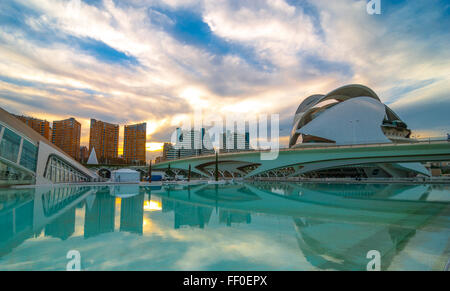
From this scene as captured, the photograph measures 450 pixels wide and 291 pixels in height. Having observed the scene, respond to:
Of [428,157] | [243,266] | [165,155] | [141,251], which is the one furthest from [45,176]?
[165,155]

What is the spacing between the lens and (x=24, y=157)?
80.4 feet

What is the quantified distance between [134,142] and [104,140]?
36.3 feet

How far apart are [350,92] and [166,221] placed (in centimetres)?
5130

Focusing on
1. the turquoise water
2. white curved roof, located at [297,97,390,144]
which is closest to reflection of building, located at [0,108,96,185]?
the turquoise water

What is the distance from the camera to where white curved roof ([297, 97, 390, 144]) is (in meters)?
41.7

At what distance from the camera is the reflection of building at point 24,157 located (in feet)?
72.8

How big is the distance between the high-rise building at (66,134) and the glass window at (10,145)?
58.7 m

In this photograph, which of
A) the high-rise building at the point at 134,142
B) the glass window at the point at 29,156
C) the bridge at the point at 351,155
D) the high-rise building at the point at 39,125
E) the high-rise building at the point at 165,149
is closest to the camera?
the glass window at the point at 29,156

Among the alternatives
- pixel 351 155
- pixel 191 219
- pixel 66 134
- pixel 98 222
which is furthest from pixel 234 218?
pixel 66 134

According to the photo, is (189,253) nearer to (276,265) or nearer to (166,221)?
(276,265)

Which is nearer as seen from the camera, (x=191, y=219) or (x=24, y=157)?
(x=191, y=219)

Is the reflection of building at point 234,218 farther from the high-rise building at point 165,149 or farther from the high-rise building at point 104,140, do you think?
the high-rise building at point 165,149

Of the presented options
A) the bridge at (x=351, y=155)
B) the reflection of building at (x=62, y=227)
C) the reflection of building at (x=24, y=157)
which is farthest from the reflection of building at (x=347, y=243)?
the reflection of building at (x=24, y=157)

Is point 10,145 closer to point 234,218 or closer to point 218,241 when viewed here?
point 234,218
